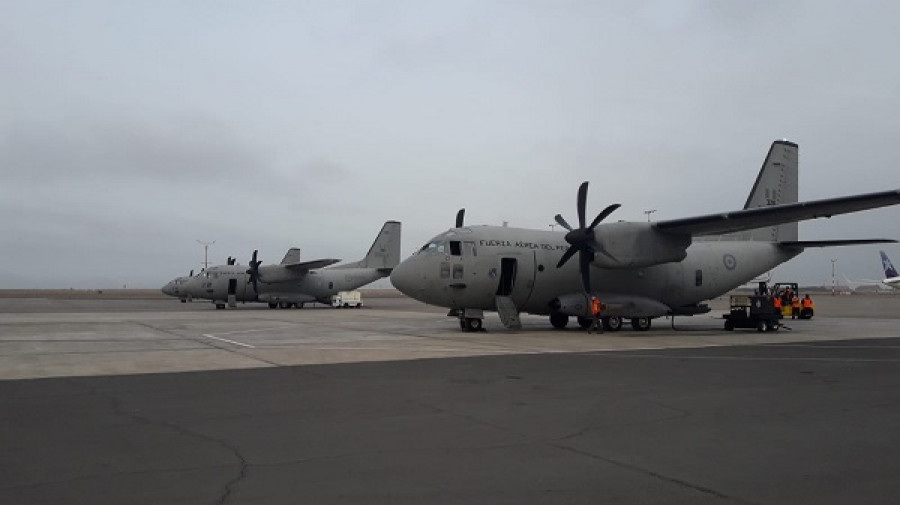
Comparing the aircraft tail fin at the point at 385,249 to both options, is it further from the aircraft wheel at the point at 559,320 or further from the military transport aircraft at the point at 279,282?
the aircraft wheel at the point at 559,320

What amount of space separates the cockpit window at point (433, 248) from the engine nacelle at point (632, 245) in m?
5.66

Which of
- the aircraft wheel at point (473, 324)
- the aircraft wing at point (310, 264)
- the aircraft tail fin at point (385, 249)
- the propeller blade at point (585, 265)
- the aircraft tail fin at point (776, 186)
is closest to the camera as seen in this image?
the propeller blade at point (585, 265)

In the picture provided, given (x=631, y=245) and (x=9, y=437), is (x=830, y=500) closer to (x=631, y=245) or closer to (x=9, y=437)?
(x=9, y=437)

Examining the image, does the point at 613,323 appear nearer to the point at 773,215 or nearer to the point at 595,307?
the point at 595,307

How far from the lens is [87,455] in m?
6.61

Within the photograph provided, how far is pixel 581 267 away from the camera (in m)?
25.0

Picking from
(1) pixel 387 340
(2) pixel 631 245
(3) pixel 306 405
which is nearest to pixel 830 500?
(3) pixel 306 405

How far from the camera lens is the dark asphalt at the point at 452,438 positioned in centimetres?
554

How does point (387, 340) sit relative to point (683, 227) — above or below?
below

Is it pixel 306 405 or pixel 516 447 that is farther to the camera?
pixel 306 405

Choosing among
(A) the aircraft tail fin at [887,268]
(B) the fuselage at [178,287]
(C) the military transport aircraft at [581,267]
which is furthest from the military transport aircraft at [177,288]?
(A) the aircraft tail fin at [887,268]

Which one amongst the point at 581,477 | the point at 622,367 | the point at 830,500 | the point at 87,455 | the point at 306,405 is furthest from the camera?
the point at 622,367

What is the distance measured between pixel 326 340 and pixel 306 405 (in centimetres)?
1148

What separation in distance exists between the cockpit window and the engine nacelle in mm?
5662
